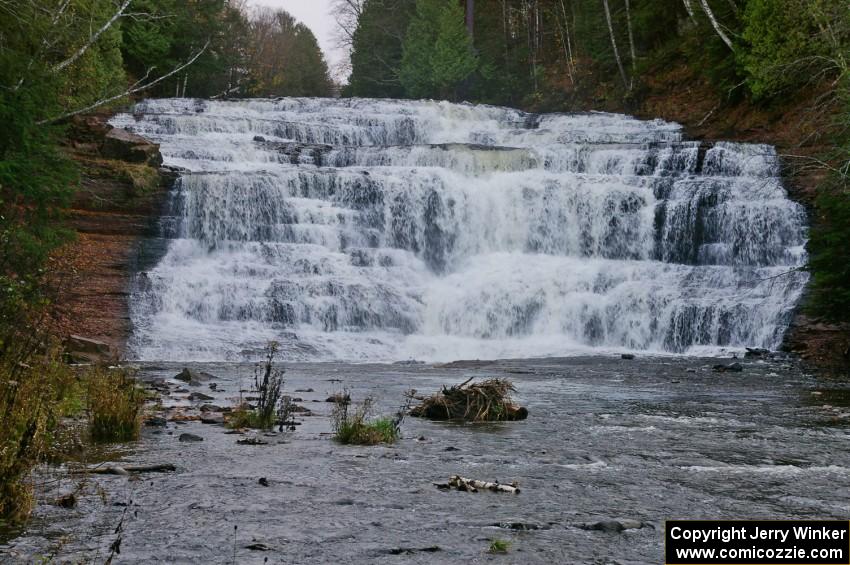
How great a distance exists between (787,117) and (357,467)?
90.8ft

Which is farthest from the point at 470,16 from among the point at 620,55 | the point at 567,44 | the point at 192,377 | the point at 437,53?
the point at 192,377

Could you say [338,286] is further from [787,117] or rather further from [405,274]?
[787,117]

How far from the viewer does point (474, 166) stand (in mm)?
27938

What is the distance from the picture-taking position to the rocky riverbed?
16.3 feet

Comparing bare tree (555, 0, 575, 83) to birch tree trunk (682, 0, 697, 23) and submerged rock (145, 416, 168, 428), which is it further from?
submerged rock (145, 416, 168, 428)

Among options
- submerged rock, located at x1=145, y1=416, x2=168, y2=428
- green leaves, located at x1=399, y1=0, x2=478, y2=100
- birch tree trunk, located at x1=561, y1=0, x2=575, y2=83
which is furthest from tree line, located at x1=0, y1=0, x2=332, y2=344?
birch tree trunk, located at x1=561, y1=0, x2=575, y2=83

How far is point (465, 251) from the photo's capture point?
26547mm

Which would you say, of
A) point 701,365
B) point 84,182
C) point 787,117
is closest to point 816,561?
point 701,365

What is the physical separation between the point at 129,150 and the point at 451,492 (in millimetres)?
22215

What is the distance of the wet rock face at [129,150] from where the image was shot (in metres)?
26.1

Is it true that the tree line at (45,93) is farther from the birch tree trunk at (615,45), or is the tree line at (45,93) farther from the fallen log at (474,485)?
the birch tree trunk at (615,45)
